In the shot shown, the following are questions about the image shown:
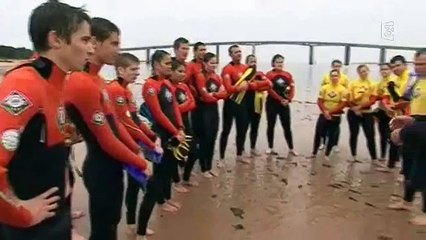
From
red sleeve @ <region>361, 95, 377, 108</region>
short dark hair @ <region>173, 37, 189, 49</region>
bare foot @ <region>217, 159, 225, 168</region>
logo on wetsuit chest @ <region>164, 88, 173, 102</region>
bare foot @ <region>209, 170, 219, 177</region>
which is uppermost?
short dark hair @ <region>173, 37, 189, 49</region>

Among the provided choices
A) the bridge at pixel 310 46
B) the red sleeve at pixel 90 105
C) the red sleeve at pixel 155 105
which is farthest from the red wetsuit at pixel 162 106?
the bridge at pixel 310 46

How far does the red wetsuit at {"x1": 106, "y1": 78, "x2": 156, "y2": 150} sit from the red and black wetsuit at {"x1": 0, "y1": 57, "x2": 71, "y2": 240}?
1698 mm

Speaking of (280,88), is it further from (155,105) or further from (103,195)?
(103,195)

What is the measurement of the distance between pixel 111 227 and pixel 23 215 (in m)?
1.37

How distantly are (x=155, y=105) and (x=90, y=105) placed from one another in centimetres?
189

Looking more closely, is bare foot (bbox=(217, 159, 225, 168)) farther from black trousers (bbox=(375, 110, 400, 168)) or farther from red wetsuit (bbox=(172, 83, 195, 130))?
black trousers (bbox=(375, 110, 400, 168))

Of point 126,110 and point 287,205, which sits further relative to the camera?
point 287,205

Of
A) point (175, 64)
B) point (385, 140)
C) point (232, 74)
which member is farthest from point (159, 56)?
point (385, 140)

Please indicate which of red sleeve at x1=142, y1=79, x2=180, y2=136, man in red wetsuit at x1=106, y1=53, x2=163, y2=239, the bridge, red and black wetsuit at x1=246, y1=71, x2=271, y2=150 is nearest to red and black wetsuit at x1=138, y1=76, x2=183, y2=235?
red sleeve at x1=142, y1=79, x2=180, y2=136

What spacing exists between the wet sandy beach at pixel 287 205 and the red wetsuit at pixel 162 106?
0.74 meters

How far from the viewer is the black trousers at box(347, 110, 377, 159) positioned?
290 inches

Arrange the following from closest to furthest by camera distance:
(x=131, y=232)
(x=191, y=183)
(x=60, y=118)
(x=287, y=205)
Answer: (x=60, y=118) → (x=131, y=232) → (x=287, y=205) → (x=191, y=183)

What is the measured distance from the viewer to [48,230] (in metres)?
1.96

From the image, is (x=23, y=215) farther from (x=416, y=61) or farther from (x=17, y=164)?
(x=416, y=61)
